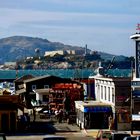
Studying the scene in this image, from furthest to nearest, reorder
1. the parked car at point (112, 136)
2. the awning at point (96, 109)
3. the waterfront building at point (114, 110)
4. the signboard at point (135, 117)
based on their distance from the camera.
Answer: the awning at point (96, 109) < the waterfront building at point (114, 110) < the signboard at point (135, 117) < the parked car at point (112, 136)

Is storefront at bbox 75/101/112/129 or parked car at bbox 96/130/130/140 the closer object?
parked car at bbox 96/130/130/140

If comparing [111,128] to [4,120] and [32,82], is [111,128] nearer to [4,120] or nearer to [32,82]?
[4,120]

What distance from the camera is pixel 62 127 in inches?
2269

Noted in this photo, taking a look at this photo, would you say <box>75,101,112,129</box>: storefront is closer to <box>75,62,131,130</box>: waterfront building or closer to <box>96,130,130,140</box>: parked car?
<box>75,62,131,130</box>: waterfront building

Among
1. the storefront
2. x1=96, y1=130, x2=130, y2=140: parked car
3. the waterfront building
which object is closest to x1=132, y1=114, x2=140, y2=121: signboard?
the waterfront building

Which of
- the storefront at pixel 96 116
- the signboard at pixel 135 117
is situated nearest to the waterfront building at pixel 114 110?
the storefront at pixel 96 116

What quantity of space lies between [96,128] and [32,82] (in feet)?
119

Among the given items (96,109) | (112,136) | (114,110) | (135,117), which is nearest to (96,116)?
(96,109)

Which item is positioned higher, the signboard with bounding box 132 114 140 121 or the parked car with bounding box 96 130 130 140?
the parked car with bounding box 96 130 130 140

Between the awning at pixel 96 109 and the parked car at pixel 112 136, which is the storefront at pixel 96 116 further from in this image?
the parked car at pixel 112 136

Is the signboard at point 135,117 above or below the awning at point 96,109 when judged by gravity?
below

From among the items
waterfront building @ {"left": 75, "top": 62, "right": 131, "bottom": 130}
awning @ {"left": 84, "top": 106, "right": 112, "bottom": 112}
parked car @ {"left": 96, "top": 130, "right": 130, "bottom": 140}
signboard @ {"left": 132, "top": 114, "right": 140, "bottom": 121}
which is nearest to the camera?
parked car @ {"left": 96, "top": 130, "right": 130, "bottom": 140}

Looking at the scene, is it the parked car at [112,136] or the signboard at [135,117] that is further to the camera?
the signboard at [135,117]

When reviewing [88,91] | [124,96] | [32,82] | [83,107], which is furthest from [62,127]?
[32,82]
